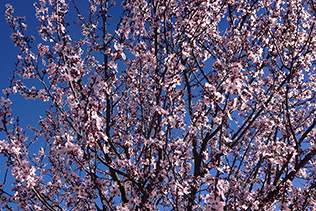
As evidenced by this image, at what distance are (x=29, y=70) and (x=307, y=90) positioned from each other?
357 inches

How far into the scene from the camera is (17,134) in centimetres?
510

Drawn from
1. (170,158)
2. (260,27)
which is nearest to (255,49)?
(260,27)

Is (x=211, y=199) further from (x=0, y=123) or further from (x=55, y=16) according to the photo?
(x=55, y=16)

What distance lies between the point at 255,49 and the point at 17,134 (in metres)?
7.38

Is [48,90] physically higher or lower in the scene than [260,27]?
lower

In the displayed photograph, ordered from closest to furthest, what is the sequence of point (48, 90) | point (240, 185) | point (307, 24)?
point (48, 90) → point (240, 185) → point (307, 24)

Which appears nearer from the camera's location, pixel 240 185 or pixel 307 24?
pixel 240 185

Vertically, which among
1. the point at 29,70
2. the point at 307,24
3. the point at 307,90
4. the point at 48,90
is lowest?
the point at 48,90

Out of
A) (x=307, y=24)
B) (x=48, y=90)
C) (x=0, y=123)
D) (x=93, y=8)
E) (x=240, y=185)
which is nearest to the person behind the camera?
(x=0, y=123)

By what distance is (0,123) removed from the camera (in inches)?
190

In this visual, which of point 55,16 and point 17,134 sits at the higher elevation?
point 55,16

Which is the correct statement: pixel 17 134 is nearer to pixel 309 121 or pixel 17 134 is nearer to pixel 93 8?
pixel 93 8

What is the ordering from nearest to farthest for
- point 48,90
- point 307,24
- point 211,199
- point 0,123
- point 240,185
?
point 211,199 → point 0,123 → point 48,90 → point 240,185 → point 307,24

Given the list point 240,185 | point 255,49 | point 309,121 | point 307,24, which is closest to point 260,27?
point 255,49
